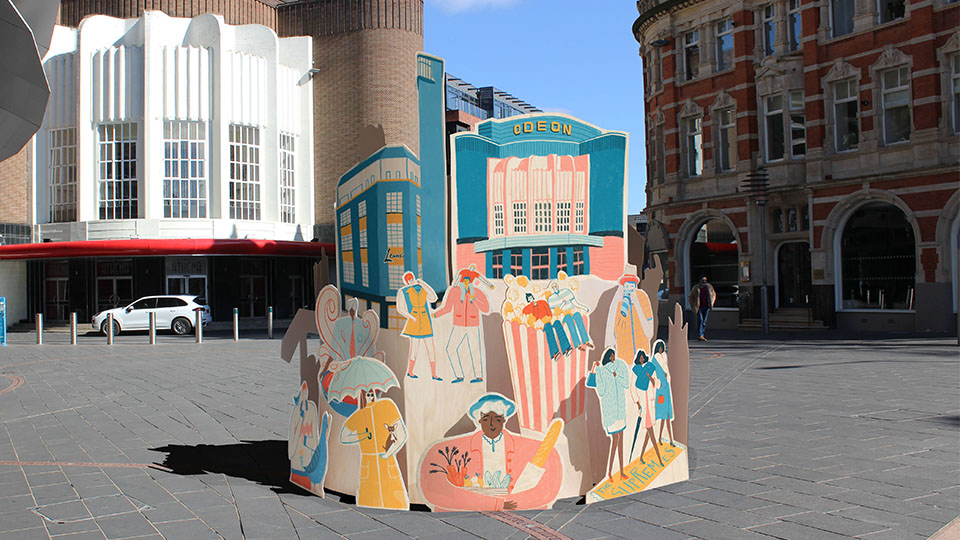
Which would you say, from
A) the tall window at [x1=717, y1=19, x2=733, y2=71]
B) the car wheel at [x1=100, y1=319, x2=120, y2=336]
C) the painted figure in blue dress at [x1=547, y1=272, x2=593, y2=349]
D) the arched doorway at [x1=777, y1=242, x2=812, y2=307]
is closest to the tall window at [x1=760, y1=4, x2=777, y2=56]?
the tall window at [x1=717, y1=19, x2=733, y2=71]

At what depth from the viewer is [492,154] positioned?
5.56 m

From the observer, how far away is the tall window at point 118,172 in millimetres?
33281

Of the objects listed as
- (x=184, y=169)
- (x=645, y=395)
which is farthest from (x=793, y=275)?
(x=184, y=169)

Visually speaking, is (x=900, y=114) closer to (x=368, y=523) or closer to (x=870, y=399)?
(x=870, y=399)

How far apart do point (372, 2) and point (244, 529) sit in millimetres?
35961

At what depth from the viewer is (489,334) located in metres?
5.39

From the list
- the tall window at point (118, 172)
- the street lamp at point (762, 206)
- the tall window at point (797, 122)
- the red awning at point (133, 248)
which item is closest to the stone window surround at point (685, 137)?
the street lamp at point (762, 206)

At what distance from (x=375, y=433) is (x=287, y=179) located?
3270cm

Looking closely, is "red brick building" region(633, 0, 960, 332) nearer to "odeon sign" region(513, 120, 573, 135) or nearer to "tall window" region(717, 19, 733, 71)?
"tall window" region(717, 19, 733, 71)

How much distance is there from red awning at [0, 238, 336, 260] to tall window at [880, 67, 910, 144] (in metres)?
20.3

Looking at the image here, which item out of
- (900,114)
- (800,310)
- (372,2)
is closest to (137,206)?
(372,2)

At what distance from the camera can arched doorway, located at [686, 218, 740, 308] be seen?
2786 cm

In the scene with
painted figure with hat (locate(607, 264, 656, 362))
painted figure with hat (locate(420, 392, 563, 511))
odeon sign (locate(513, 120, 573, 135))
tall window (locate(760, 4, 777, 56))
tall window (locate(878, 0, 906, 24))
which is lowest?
painted figure with hat (locate(420, 392, 563, 511))

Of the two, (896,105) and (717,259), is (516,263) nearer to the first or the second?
(896,105)
